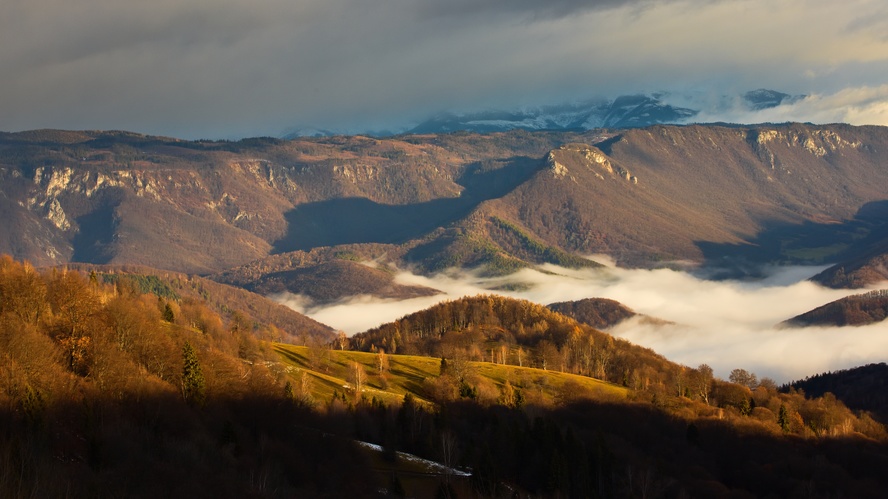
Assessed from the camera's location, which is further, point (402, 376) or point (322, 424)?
point (402, 376)

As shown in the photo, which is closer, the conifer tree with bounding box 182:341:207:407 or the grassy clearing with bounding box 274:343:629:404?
the conifer tree with bounding box 182:341:207:407

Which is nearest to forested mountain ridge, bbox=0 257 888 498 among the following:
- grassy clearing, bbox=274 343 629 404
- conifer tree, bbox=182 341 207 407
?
conifer tree, bbox=182 341 207 407

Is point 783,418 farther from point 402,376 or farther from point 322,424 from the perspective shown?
point 322,424

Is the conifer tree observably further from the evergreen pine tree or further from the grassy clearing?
the evergreen pine tree

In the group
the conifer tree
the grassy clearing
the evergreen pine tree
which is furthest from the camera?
the evergreen pine tree

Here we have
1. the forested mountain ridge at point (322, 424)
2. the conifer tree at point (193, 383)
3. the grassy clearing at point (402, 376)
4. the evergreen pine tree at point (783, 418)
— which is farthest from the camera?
the evergreen pine tree at point (783, 418)

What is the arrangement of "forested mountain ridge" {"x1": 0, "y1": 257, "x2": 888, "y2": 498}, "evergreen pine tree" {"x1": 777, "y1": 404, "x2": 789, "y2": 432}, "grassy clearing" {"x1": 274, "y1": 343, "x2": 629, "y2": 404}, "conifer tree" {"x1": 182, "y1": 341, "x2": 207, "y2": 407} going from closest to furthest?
1. "forested mountain ridge" {"x1": 0, "y1": 257, "x2": 888, "y2": 498}
2. "conifer tree" {"x1": 182, "y1": 341, "x2": 207, "y2": 407}
3. "grassy clearing" {"x1": 274, "y1": 343, "x2": 629, "y2": 404}
4. "evergreen pine tree" {"x1": 777, "y1": 404, "x2": 789, "y2": 432}

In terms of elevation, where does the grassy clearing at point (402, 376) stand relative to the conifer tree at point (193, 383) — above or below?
above

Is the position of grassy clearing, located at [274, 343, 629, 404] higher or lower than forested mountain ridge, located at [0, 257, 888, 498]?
higher

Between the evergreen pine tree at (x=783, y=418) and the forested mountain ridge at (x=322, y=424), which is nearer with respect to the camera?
the forested mountain ridge at (x=322, y=424)

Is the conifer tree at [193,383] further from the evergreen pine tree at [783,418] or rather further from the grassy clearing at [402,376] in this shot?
the evergreen pine tree at [783,418]

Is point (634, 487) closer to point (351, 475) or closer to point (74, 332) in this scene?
point (351, 475)

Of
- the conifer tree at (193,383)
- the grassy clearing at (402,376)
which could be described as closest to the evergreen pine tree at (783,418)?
the grassy clearing at (402,376)

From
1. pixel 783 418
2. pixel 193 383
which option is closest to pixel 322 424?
pixel 193 383
